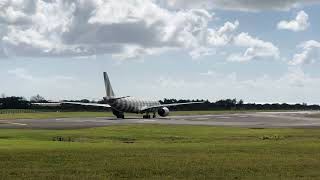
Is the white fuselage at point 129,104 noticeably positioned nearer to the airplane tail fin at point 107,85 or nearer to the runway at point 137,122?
the airplane tail fin at point 107,85

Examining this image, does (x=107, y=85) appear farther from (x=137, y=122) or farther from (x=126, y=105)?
(x=137, y=122)

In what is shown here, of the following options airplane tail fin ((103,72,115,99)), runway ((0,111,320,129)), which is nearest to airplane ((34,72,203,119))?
airplane tail fin ((103,72,115,99))

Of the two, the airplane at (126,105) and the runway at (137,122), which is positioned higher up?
the airplane at (126,105)

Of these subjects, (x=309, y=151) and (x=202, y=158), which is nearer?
(x=202, y=158)

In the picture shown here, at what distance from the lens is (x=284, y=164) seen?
21719 mm

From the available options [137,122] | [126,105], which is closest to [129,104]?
[126,105]

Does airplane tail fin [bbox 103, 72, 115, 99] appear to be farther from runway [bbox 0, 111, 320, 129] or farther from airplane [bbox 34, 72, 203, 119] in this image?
runway [bbox 0, 111, 320, 129]

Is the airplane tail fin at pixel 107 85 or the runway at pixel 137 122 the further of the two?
the airplane tail fin at pixel 107 85

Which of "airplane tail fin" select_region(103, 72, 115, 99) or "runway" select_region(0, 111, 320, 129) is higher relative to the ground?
"airplane tail fin" select_region(103, 72, 115, 99)

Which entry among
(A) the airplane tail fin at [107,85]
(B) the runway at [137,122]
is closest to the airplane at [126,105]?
(A) the airplane tail fin at [107,85]

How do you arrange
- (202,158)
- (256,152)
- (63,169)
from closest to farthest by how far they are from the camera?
(63,169), (202,158), (256,152)

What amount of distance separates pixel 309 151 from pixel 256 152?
8.69 ft

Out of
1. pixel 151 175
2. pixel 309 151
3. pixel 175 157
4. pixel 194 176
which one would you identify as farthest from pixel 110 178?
pixel 309 151

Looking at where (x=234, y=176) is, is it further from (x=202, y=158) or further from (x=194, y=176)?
(x=202, y=158)
